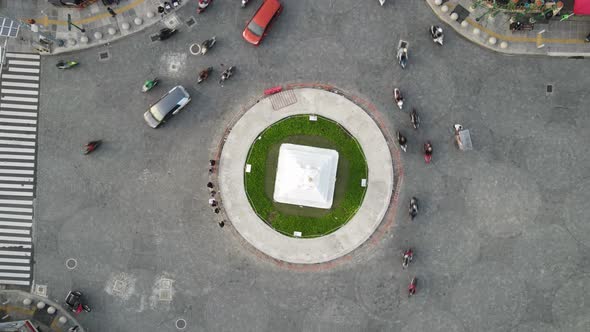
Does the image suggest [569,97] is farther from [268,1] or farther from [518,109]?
[268,1]

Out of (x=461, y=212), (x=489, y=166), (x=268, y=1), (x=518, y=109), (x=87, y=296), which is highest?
(x=268, y=1)

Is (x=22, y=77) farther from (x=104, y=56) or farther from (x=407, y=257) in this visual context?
(x=407, y=257)

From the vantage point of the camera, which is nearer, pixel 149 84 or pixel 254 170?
pixel 149 84

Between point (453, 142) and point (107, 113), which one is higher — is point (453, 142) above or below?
below

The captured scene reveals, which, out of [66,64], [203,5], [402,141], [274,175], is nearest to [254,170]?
[274,175]

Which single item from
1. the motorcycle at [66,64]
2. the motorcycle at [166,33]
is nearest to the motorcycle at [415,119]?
the motorcycle at [166,33]

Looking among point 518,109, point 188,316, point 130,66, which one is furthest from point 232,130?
point 518,109
